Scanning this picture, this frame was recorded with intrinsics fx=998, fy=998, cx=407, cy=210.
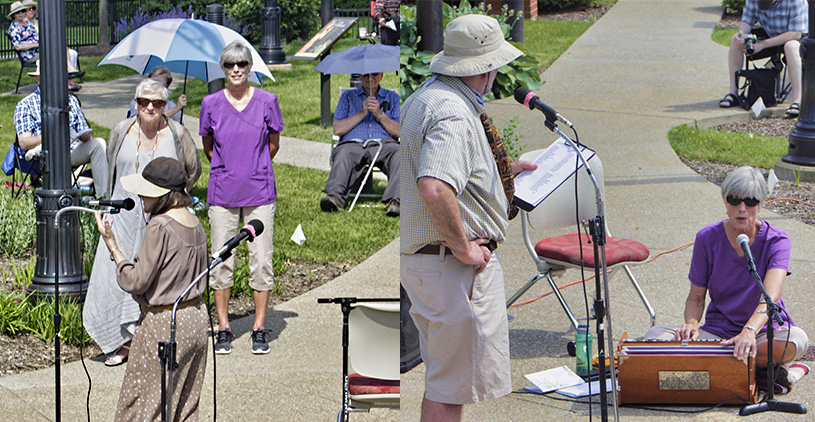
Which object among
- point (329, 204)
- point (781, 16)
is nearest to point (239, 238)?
point (329, 204)

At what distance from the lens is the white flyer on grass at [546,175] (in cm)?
304

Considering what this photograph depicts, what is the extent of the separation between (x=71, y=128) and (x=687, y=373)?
2.57m

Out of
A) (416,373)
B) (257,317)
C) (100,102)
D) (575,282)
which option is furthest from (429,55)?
(575,282)

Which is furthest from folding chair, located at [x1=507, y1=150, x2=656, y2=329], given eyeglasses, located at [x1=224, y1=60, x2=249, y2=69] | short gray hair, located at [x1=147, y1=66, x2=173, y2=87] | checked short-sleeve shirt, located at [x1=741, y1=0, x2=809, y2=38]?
checked short-sleeve shirt, located at [x1=741, y1=0, x2=809, y2=38]

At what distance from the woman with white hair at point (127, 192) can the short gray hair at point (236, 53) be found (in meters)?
0.40

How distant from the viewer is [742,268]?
4.24 meters

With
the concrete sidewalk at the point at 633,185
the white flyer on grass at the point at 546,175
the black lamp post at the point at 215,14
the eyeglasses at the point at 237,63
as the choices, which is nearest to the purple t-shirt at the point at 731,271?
the concrete sidewalk at the point at 633,185

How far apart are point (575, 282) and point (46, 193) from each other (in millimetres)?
3172

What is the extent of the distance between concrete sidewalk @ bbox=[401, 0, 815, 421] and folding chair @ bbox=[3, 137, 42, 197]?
169 cm

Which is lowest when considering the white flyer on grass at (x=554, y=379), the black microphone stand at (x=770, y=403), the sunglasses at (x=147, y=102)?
the white flyer on grass at (x=554, y=379)

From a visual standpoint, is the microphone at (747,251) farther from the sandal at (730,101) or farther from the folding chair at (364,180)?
the sandal at (730,101)

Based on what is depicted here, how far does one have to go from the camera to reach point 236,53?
3350 mm

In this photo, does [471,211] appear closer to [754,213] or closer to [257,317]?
[257,317]

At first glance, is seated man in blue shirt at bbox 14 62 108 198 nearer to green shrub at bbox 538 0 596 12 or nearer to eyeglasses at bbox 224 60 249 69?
eyeglasses at bbox 224 60 249 69
